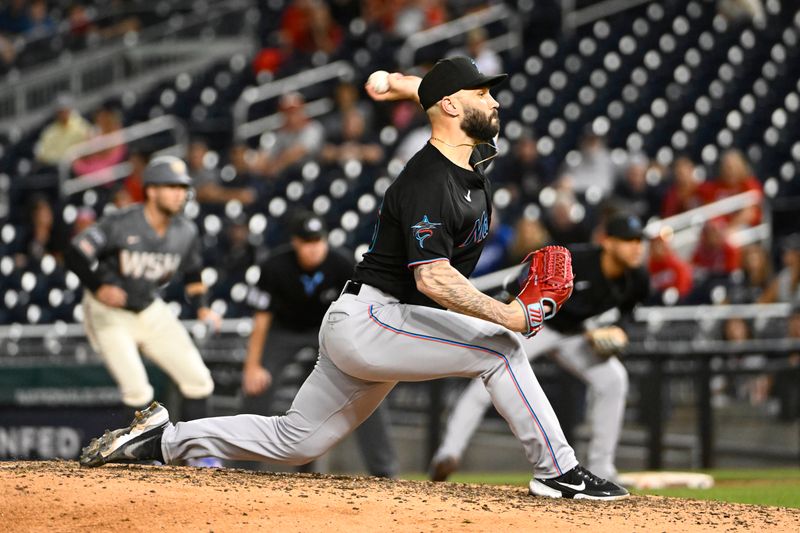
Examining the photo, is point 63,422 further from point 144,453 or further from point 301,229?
point 144,453

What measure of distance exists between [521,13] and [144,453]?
11746 mm

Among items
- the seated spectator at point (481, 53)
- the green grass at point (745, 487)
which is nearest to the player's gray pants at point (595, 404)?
the green grass at point (745, 487)

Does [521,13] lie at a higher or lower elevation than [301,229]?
higher

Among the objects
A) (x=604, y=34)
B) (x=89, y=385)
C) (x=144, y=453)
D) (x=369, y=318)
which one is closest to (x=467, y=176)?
(x=369, y=318)

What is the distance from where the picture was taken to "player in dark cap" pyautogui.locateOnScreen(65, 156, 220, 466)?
7.91 m

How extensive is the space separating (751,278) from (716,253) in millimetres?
595

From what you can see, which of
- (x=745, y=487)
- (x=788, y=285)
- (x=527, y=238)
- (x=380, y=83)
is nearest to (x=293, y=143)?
(x=527, y=238)

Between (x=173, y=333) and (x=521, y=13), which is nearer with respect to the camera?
(x=173, y=333)

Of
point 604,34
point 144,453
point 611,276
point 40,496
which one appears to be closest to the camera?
point 40,496

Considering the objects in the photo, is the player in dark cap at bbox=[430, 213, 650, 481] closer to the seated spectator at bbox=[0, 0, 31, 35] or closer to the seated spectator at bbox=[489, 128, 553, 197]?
the seated spectator at bbox=[489, 128, 553, 197]

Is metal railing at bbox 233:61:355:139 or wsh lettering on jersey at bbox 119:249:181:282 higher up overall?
metal railing at bbox 233:61:355:139

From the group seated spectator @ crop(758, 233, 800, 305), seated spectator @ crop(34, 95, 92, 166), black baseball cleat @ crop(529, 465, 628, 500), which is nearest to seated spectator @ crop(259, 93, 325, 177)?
seated spectator @ crop(34, 95, 92, 166)

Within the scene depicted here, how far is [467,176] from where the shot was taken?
482 centimetres

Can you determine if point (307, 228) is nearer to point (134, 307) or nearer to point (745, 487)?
point (134, 307)
